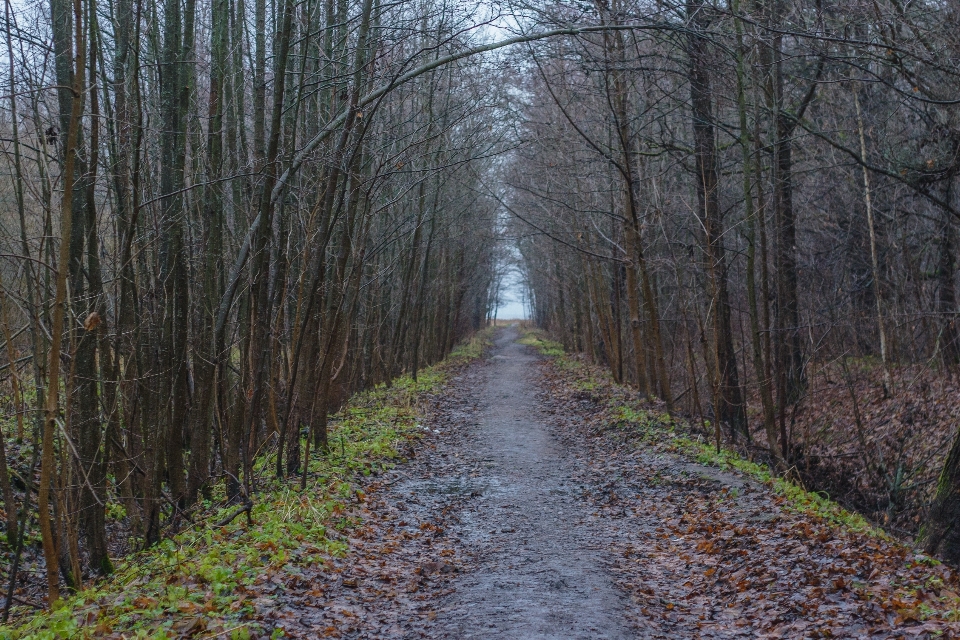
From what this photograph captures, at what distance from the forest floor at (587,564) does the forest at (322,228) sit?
105 cm

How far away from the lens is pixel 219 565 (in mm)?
5773

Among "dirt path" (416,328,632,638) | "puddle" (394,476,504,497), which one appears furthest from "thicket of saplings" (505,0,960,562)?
"puddle" (394,476,504,497)

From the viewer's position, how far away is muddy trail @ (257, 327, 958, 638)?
5055mm

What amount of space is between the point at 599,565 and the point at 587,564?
3.9 inches

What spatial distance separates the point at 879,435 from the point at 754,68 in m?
7.64

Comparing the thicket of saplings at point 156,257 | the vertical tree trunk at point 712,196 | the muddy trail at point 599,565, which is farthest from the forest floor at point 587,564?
the vertical tree trunk at point 712,196

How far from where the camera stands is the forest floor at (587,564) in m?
4.98

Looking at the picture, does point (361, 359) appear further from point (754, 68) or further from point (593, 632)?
point (593, 632)

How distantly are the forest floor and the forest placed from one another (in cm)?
105

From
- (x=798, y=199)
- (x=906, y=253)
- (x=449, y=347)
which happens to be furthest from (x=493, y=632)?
(x=449, y=347)

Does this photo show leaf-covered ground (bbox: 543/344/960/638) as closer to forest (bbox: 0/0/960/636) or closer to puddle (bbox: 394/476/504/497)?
forest (bbox: 0/0/960/636)

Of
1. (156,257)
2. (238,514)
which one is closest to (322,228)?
(156,257)

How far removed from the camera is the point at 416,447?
12.1 m

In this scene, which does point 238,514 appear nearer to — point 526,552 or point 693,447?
point 526,552
